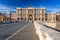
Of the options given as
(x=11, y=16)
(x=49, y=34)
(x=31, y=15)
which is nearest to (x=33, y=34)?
(x=49, y=34)

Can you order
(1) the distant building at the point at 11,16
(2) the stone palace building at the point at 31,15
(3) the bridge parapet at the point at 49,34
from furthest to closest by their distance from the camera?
1. (2) the stone palace building at the point at 31,15
2. (1) the distant building at the point at 11,16
3. (3) the bridge parapet at the point at 49,34

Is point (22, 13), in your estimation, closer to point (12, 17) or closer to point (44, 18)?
point (12, 17)

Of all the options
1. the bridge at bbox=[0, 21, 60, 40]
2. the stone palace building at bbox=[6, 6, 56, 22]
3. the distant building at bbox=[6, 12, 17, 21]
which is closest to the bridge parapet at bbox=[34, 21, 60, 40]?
the bridge at bbox=[0, 21, 60, 40]

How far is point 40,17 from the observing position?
17612cm

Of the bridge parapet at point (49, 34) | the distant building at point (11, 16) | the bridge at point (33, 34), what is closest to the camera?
the bridge parapet at point (49, 34)

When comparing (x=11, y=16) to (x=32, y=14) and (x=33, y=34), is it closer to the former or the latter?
(x=32, y=14)

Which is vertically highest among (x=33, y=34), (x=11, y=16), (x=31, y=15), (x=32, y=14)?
(x=32, y=14)

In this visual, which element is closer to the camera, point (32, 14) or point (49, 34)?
point (49, 34)

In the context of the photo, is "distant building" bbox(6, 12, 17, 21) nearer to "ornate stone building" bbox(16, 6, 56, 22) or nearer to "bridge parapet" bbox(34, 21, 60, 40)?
"ornate stone building" bbox(16, 6, 56, 22)

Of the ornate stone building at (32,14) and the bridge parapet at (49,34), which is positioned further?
the ornate stone building at (32,14)

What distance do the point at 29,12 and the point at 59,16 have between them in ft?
114

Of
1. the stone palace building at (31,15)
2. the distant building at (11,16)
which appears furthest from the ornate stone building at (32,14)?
the distant building at (11,16)

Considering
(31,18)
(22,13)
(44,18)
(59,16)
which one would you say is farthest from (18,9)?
(59,16)

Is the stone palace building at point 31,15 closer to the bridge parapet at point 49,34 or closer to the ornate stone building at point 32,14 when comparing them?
the ornate stone building at point 32,14
